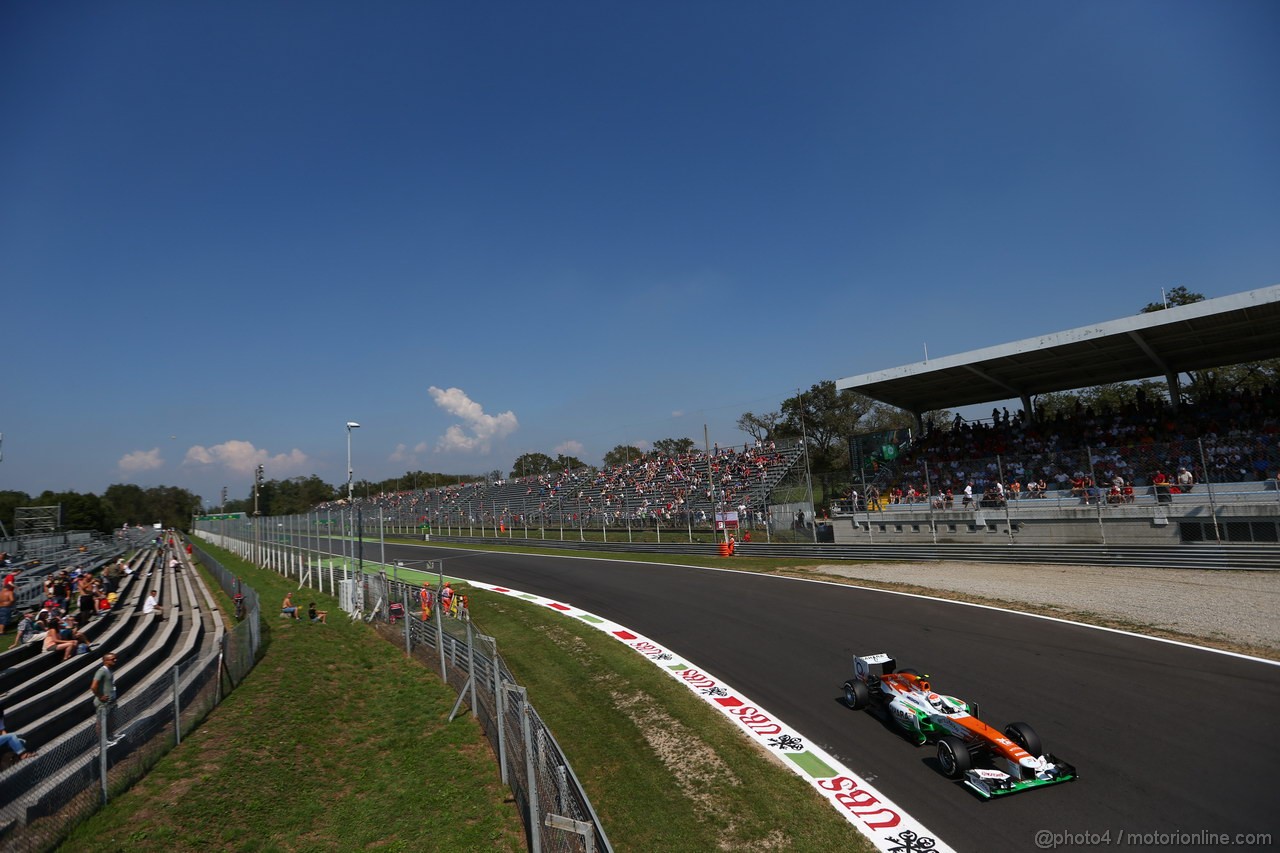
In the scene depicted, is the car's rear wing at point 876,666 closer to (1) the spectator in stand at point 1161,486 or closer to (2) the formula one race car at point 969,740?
(2) the formula one race car at point 969,740

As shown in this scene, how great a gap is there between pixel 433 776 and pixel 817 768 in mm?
5217

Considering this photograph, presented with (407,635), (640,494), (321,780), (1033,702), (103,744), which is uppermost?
(640,494)

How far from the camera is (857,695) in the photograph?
9320 mm

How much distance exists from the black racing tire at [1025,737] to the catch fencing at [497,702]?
16.4 ft

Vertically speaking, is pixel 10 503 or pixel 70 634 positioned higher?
pixel 10 503

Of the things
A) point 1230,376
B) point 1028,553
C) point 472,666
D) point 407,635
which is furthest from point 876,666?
point 1230,376

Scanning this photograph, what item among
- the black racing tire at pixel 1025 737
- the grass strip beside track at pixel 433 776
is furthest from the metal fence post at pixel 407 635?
the black racing tire at pixel 1025 737

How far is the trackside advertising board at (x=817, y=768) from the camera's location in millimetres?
6246

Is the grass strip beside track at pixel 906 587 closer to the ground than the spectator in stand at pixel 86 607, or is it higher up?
closer to the ground

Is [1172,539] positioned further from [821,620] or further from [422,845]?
[422,845]

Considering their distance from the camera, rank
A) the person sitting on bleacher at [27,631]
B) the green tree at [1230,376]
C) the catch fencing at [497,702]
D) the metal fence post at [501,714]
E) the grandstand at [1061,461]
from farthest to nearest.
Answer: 1. the green tree at [1230,376]
2. the grandstand at [1061,461]
3. the person sitting on bleacher at [27,631]
4. the metal fence post at [501,714]
5. the catch fencing at [497,702]

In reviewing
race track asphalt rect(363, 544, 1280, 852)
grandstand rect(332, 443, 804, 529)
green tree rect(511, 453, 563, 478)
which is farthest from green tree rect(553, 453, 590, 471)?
race track asphalt rect(363, 544, 1280, 852)

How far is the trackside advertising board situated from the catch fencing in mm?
2904

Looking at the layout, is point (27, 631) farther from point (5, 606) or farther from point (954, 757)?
point (954, 757)
